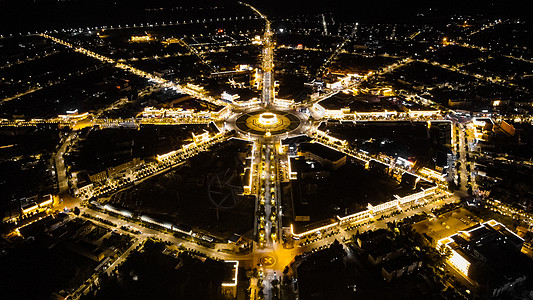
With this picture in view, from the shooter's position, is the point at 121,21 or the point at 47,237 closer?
the point at 47,237

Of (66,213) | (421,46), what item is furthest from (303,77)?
(66,213)

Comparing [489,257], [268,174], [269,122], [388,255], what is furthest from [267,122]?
[489,257]

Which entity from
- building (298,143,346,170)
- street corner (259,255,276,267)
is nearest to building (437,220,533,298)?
building (298,143,346,170)

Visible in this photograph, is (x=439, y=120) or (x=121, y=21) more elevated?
(x=121, y=21)

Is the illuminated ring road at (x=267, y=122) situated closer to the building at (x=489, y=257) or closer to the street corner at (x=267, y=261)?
the street corner at (x=267, y=261)

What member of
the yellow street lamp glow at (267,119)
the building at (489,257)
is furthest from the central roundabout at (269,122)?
the building at (489,257)

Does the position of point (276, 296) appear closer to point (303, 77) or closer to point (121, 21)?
point (303, 77)
